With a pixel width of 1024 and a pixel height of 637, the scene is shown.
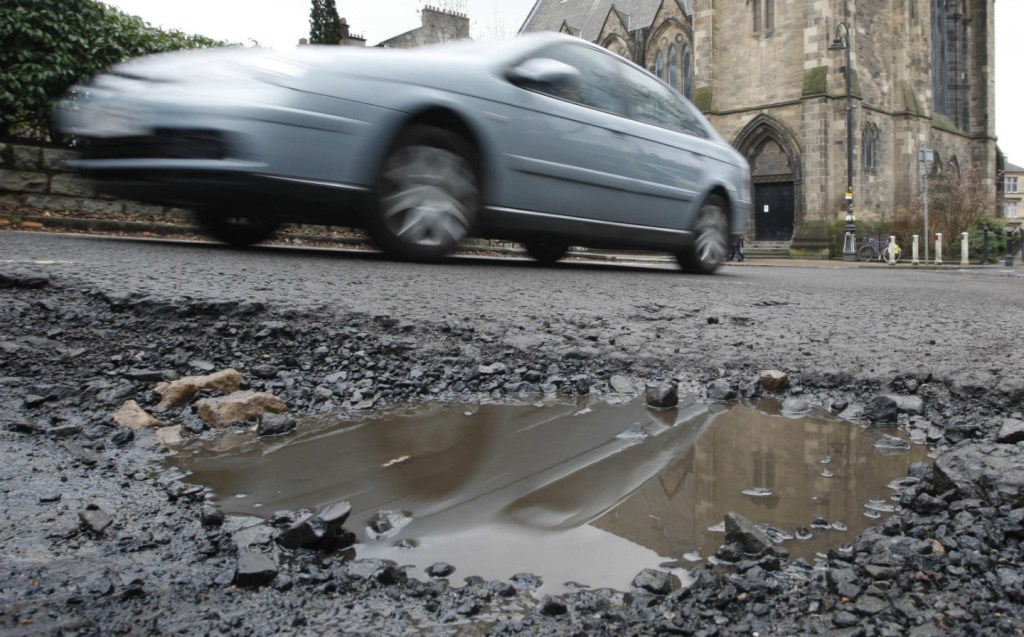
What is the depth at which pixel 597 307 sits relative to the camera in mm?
4289

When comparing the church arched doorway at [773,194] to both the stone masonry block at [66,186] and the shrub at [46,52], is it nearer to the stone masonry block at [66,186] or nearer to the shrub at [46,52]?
the shrub at [46,52]

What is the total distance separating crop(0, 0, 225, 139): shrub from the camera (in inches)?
385

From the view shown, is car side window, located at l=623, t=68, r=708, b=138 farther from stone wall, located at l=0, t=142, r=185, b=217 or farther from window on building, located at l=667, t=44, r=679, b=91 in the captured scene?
window on building, located at l=667, t=44, r=679, b=91

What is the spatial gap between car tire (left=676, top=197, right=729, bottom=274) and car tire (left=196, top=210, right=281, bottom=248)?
382 cm

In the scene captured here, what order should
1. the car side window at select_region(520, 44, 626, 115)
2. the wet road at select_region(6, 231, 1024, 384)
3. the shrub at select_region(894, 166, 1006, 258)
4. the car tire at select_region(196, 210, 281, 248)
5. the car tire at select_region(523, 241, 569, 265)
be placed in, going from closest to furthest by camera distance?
the wet road at select_region(6, 231, 1024, 384)
the car side window at select_region(520, 44, 626, 115)
the car tire at select_region(196, 210, 281, 248)
the car tire at select_region(523, 241, 569, 265)
the shrub at select_region(894, 166, 1006, 258)

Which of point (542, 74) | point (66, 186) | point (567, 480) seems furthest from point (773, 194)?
point (567, 480)

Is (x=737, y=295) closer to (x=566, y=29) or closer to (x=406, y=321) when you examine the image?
(x=406, y=321)

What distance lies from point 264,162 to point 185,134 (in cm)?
50

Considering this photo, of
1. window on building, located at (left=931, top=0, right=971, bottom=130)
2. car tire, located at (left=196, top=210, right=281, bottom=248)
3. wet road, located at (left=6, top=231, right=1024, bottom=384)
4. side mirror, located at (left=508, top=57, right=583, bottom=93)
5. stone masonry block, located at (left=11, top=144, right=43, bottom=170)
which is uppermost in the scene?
window on building, located at (left=931, top=0, right=971, bottom=130)

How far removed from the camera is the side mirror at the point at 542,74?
548cm

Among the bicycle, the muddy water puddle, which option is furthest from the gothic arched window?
the muddy water puddle

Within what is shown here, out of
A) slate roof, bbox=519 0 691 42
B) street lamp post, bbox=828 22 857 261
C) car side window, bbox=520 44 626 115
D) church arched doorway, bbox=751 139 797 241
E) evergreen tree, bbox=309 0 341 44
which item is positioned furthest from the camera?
slate roof, bbox=519 0 691 42

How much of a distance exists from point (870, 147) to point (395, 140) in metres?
31.0

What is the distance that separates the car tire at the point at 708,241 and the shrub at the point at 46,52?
8.33 meters
